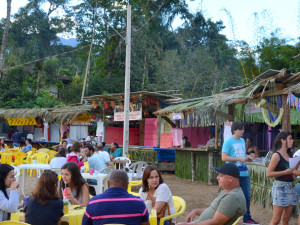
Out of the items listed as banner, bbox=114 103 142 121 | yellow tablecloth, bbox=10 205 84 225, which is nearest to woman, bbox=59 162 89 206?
yellow tablecloth, bbox=10 205 84 225

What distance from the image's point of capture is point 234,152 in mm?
5676

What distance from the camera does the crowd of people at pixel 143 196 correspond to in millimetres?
3262

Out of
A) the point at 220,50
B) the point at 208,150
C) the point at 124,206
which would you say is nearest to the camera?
the point at 124,206

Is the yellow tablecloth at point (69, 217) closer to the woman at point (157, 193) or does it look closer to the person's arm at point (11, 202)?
the person's arm at point (11, 202)

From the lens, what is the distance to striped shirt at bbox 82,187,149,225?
321 centimetres

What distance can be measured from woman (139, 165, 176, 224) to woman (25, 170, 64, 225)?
3.70 ft

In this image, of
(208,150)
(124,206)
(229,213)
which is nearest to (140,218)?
(124,206)

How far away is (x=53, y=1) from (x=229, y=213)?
41.3m

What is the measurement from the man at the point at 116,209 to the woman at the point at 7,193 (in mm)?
1063

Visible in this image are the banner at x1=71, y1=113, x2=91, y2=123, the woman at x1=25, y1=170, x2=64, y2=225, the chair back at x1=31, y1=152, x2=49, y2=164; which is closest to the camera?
the woman at x1=25, y1=170, x2=64, y2=225

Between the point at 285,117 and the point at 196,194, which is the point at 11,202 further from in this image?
the point at 196,194

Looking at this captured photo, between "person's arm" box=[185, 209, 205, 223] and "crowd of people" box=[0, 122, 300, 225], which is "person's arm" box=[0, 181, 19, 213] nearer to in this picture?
"crowd of people" box=[0, 122, 300, 225]

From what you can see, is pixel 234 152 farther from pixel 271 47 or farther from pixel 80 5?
pixel 80 5

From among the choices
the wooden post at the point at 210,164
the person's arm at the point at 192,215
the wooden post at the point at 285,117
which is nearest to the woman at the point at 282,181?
the person's arm at the point at 192,215
